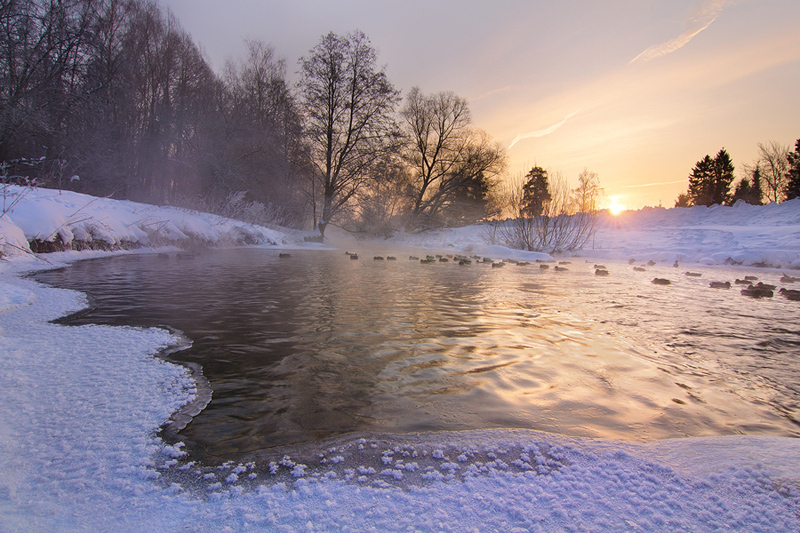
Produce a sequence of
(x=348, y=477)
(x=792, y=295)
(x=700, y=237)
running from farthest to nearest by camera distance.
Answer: (x=700, y=237)
(x=792, y=295)
(x=348, y=477)

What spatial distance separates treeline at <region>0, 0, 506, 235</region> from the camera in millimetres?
13367

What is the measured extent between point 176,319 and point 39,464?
2717mm

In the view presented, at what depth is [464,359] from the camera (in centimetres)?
304

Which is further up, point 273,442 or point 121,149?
point 121,149

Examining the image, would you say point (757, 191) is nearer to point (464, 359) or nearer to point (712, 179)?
point (712, 179)

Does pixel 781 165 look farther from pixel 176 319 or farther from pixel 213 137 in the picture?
pixel 176 319

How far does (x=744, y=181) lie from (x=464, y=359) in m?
53.9

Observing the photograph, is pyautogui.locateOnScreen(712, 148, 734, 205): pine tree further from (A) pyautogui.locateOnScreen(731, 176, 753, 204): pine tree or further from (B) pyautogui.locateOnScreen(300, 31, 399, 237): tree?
(B) pyautogui.locateOnScreen(300, 31, 399, 237): tree

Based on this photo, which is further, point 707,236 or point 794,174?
point 794,174

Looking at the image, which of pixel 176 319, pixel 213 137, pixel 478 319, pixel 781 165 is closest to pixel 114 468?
pixel 176 319

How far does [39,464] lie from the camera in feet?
4.91

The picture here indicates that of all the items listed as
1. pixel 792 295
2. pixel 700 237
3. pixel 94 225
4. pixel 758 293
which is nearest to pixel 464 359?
pixel 758 293

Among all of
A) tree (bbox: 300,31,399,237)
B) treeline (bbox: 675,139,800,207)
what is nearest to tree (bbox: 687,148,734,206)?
treeline (bbox: 675,139,800,207)

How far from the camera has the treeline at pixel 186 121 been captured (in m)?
13.4
